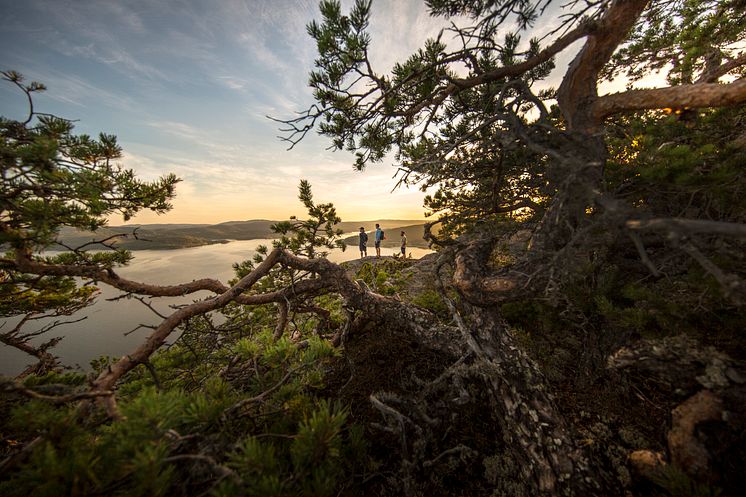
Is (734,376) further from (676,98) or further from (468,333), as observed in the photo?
(676,98)

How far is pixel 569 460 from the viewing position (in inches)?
71.7

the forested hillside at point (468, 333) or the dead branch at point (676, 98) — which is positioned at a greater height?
the dead branch at point (676, 98)

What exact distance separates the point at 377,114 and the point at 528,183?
→ 92.0 inches

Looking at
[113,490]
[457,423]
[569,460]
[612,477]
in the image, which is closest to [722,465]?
[612,477]

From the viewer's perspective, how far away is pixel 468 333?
2.60 meters

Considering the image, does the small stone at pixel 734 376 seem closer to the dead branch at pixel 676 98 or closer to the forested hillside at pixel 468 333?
the forested hillside at pixel 468 333

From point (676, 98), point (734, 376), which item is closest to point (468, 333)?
point (734, 376)

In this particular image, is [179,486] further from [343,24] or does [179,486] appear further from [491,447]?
[343,24]

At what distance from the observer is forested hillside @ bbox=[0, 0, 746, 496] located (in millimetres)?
1281

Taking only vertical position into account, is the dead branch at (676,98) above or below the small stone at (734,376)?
above

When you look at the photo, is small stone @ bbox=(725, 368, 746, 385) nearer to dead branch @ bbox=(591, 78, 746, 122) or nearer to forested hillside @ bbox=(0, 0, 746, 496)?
forested hillside @ bbox=(0, 0, 746, 496)

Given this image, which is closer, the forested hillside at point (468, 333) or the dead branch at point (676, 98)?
the forested hillside at point (468, 333)

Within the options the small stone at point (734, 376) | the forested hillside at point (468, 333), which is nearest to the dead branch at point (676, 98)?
the forested hillside at point (468, 333)

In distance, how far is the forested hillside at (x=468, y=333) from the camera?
1.28 meters
